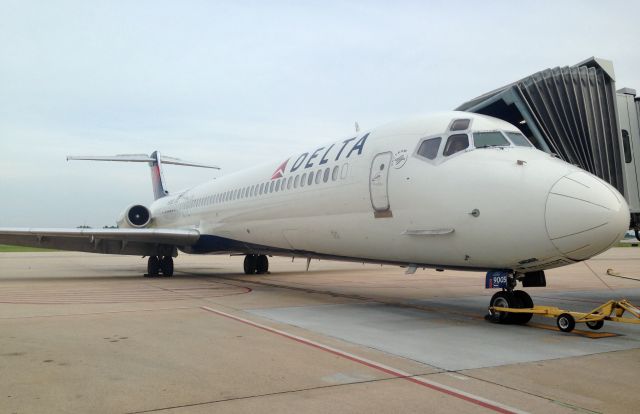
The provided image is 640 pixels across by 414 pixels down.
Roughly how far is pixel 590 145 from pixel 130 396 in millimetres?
8973

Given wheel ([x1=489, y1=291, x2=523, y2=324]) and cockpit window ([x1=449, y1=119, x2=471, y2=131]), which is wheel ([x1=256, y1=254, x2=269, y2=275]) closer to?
cockpit window ([x1=449, y1=119, x2=471, y2=131])

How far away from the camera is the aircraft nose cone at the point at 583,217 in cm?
630

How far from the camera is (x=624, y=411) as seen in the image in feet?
12.6

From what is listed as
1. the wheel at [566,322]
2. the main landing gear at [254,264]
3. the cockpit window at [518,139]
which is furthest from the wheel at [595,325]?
the main landing gear at [254,264]

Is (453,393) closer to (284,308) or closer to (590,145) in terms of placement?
(284,308)

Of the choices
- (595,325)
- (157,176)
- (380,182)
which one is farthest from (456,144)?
(157,176)

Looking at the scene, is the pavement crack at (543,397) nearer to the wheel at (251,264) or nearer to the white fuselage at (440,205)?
the white fuselage at (440,205)

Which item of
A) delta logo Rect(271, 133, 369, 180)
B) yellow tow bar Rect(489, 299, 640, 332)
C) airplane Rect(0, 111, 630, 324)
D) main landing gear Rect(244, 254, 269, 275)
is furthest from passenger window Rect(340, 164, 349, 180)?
main landing gear Rect(244, 254, 269, 275)

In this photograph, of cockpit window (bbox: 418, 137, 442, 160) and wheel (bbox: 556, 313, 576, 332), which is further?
cockpit window (bbox: 418, 137, 442, 160)

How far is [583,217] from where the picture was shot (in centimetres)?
629

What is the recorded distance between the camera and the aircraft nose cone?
20.7ft

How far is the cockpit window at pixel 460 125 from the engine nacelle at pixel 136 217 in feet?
52.2

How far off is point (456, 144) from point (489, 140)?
48 cm

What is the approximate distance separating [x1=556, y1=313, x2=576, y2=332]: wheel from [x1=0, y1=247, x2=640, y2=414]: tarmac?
0.12 meters
